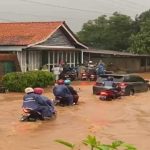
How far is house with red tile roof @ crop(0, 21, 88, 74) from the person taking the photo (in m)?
32.7

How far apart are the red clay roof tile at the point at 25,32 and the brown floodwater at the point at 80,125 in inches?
466

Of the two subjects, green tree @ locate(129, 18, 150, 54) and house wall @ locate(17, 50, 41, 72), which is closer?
house wall @ locate(17, 50, 41, 72)

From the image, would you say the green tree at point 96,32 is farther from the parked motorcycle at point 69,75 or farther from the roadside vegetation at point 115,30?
the parked motorcycle at point 69,75

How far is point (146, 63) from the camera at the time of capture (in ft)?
187

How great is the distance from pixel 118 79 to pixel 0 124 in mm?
10570

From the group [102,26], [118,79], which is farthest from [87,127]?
[102,26]

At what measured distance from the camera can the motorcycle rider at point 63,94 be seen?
746 inches

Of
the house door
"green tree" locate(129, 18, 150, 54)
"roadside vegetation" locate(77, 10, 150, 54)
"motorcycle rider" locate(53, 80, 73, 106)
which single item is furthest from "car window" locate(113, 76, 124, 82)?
"roadside vegetation" locate(77, 10, 150, 54)

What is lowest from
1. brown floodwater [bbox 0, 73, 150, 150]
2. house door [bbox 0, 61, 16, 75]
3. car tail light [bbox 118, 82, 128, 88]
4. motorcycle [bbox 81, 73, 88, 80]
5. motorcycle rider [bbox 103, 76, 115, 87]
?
brown floodwater [bbox 0, 73, 150, 150]

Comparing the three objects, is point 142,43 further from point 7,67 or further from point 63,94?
point 63,94

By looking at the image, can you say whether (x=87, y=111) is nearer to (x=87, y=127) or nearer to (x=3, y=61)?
(x=87, y=127)

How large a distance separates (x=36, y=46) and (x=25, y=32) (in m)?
2.65

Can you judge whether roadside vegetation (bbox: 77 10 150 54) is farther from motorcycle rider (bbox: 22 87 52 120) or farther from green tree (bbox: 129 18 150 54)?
motorcycle rider (bbox: 22 87 52 120)

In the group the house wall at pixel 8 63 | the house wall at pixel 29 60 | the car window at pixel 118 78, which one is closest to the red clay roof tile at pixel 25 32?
the house wall at pixel 29 60
